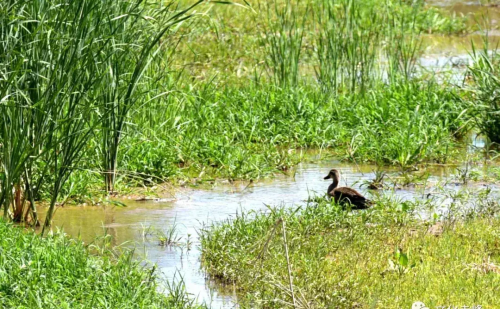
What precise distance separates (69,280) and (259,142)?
14.6ft

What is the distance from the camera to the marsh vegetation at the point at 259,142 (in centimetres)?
589

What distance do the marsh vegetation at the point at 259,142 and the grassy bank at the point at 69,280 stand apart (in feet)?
0.17

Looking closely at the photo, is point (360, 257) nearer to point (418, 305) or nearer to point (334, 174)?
point (418, 305)

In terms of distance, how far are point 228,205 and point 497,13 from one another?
11.6m

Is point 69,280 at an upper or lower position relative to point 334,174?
upper

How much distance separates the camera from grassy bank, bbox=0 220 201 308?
5.00 metres

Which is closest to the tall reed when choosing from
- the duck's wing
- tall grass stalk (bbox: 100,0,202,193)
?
tall grass stalk (bbox: 100,0,202,193)

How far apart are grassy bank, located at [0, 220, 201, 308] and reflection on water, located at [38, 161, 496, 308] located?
0.35 m

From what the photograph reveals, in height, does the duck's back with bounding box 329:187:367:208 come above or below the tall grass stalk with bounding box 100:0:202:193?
below

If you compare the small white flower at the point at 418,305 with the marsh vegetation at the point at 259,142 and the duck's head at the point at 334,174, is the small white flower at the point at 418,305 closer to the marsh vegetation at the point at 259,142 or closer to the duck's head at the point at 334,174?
the marsh vegetation at the point at 259,142

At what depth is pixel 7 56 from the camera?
6043mm

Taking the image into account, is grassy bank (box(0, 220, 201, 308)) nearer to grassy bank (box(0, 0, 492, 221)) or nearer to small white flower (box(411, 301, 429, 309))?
grassy bank (box(0, 0, 492, 221))

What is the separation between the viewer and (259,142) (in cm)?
951

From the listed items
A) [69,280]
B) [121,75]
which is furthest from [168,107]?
[69,280]
